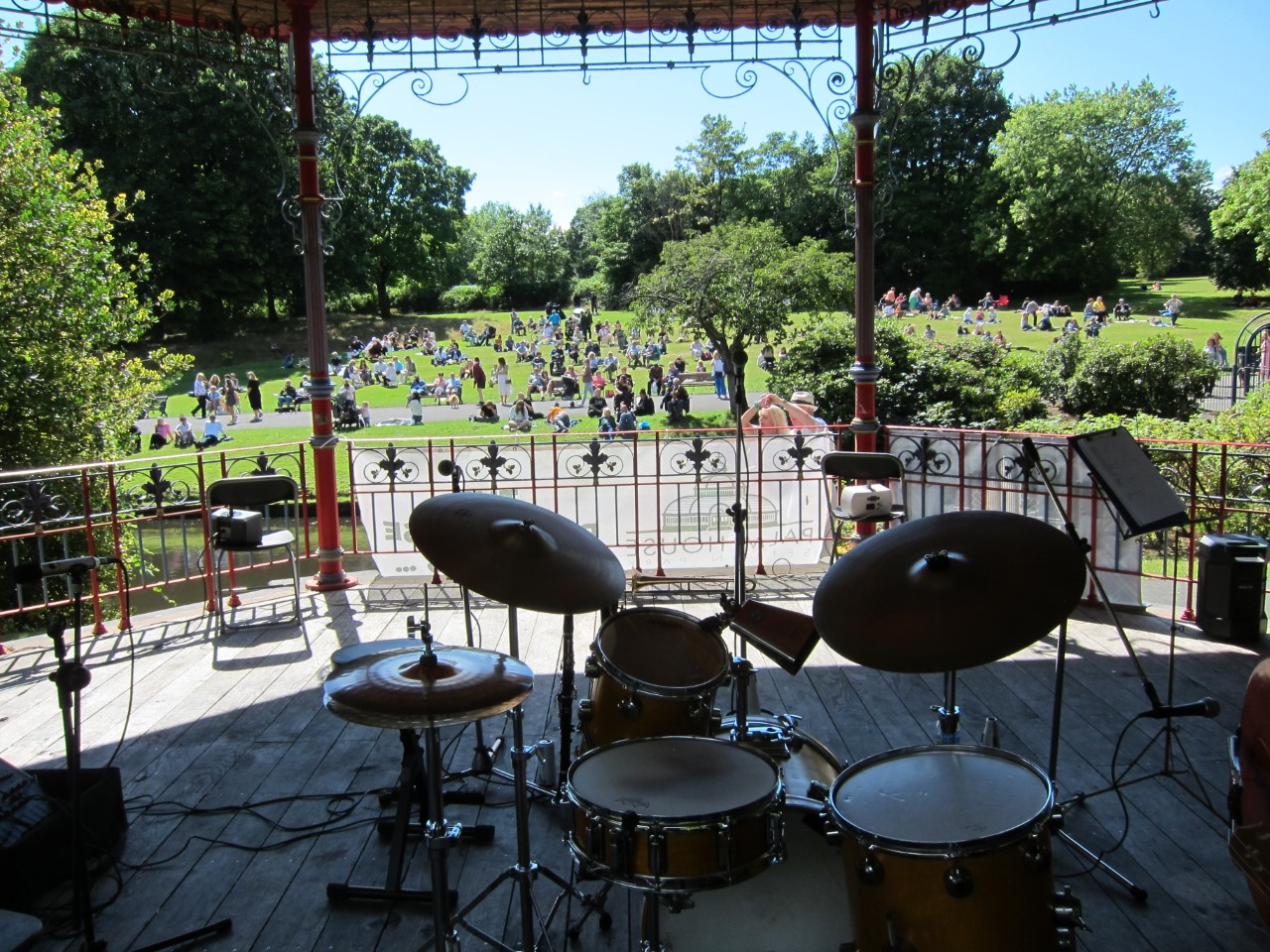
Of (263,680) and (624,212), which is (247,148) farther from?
(263,680)

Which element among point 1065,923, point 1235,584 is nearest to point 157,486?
point 1065,923

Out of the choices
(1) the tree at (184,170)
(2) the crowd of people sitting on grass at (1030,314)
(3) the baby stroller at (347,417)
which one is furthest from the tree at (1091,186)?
(3) the baby stroller at (347,417)

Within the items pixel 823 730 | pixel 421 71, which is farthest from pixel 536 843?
pixel 421 71

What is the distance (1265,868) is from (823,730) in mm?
2274

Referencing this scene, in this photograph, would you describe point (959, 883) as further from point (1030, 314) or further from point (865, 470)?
point (1030, 314)

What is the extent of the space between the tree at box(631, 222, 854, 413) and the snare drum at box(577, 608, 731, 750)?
56.8 feet

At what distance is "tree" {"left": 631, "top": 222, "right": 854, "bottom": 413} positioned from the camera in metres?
20.9

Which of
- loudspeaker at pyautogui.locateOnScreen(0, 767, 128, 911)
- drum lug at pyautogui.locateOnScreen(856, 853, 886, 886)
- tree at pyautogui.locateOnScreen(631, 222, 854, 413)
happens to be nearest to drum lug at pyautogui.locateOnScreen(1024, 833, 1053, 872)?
drum lug at pyautogui.locateOnScreen(856, 853, 886, 886)

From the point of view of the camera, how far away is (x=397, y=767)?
4219 mm

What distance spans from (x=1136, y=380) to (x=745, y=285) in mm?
8453

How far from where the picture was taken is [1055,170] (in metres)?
47.2

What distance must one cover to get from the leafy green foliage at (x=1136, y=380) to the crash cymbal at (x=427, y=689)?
19890 mm

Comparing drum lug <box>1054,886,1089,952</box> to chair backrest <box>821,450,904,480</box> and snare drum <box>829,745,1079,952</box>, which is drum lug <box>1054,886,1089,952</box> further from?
chair backrest <box>821,450,904,480</box>

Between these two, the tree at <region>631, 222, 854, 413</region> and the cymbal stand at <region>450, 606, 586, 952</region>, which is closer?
the cymbal stand at <region>450, 606, 586, 952</region>
